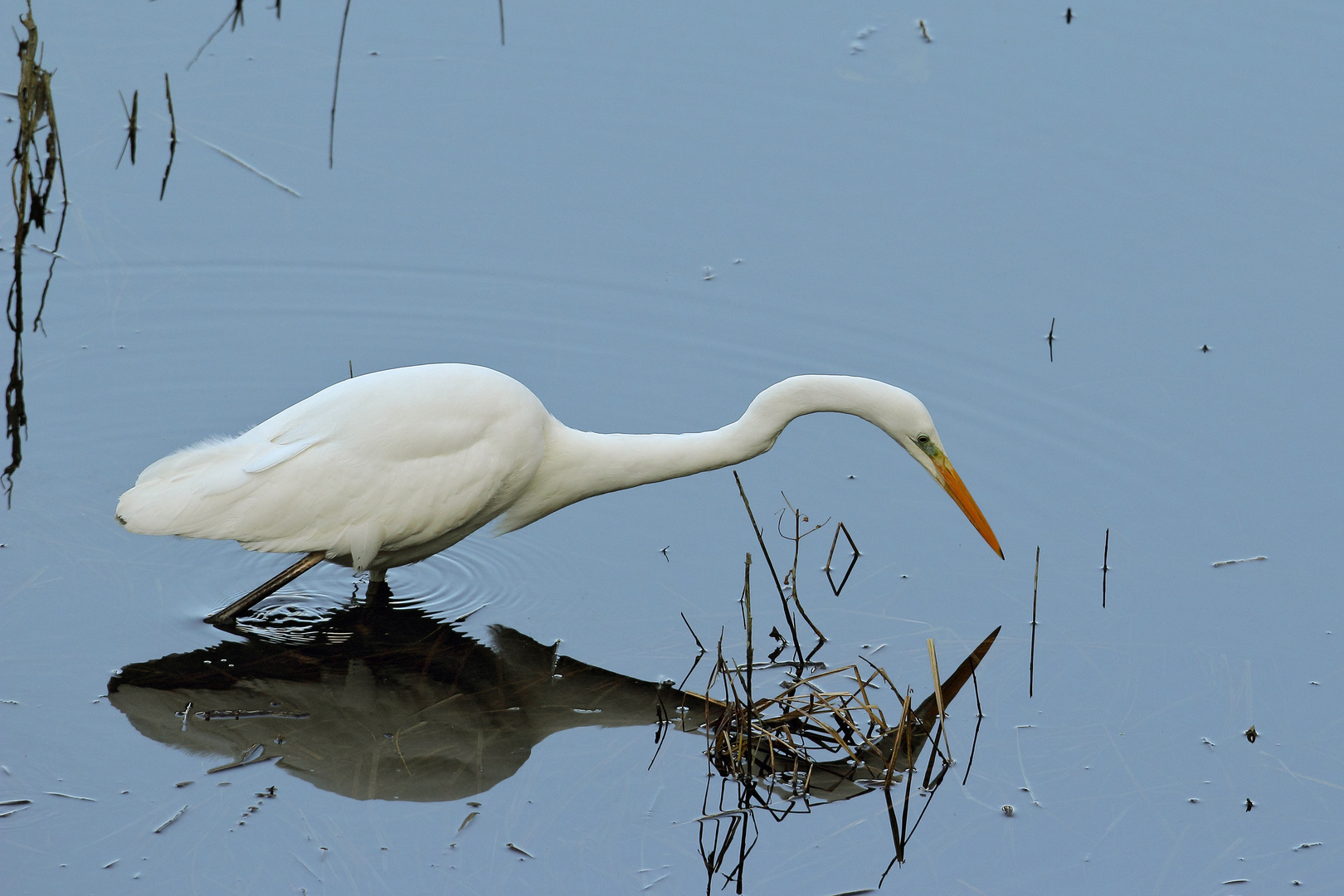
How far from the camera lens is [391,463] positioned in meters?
5.07

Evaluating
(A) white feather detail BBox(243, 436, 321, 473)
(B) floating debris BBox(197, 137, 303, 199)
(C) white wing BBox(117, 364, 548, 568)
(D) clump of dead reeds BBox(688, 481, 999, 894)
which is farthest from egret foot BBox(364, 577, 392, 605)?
(B) floating debris BBox(197, 137, 303, 199)

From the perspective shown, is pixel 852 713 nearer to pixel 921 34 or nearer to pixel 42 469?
pixel 42 469

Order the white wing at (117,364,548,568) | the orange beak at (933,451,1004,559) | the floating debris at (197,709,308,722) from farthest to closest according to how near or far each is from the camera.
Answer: the orange beak at (933,451,1004,559)
the white wing at (117,364,548,568)
the floating debris at (197,709,308,722)

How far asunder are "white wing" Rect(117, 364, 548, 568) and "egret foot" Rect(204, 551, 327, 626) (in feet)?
0.30

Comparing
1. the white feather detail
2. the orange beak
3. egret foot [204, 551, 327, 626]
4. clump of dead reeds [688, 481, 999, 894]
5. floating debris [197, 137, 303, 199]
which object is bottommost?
clump of dead reeds [688, 481, 999, 894]

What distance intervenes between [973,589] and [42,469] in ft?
11.8

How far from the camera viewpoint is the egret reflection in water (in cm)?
445

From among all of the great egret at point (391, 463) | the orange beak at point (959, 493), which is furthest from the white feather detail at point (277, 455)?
the orange beak at point (959, 493)

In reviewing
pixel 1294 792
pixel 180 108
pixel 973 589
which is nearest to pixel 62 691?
pixel 973 589

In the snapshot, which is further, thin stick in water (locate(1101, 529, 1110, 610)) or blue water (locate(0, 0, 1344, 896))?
thin stick in water (locate(1101, 529, 1110, 610))

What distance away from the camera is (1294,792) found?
4.52 meters

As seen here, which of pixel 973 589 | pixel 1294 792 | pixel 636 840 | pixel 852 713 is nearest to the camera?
pixel 636 840

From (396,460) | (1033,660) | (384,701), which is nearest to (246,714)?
(384,701)

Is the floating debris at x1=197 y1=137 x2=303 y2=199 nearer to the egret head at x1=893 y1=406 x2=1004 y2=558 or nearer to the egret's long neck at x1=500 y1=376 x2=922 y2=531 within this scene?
the egret's long neck at x1=500 y1=376 x2=922 y2=531
